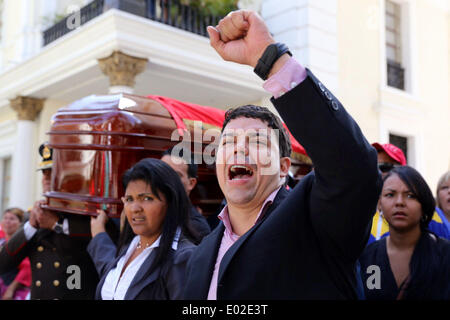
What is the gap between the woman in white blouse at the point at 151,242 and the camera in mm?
1848

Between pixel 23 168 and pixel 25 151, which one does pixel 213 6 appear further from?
pixel 23 168

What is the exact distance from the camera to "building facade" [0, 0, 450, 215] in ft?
23.7

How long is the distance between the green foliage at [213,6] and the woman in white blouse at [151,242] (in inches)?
247

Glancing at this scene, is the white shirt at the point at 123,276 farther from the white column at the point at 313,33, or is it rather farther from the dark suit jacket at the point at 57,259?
the white column at the point at 313,33

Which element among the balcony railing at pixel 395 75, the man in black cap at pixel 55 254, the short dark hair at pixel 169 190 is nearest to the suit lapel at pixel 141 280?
the short dark hair at pixel 169 190

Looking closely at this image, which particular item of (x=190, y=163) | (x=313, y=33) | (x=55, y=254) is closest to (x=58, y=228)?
(x=55, y=254)

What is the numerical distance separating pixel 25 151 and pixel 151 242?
797cm

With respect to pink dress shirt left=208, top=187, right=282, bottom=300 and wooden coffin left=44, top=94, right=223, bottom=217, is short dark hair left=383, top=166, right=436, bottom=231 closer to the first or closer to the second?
pink dress shirt left=208, top=187, right=282, bottom=300

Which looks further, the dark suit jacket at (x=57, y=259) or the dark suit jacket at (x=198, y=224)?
the dark suit jacket at (x=57, y=259)

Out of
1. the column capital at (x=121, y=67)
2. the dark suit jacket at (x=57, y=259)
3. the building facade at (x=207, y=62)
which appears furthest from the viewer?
the building facade at (x=207, y=62)

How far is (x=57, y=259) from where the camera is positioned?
286 centimetres

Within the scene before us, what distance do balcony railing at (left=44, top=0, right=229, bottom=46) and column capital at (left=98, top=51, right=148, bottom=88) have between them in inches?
28.5

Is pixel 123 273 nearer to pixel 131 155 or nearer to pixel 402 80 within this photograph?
pixel 131 155

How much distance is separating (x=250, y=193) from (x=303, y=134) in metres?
0.37
